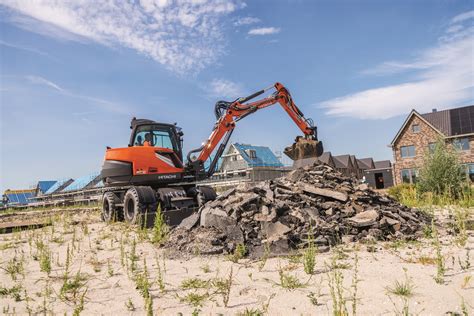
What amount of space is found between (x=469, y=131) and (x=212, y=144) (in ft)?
101

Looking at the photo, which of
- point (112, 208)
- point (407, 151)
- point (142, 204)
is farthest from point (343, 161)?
point (142, 204)

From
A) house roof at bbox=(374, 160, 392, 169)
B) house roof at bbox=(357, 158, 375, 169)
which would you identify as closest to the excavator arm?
house roof at bbox=(357, 158, 375, 169)

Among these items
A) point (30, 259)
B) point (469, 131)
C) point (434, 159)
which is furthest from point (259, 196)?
point (469, 131)

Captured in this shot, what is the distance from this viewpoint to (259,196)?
285 inches

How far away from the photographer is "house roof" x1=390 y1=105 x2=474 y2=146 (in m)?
32.4

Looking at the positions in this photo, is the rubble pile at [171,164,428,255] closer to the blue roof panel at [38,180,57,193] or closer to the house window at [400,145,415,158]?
the house window at [400,145,415,158]

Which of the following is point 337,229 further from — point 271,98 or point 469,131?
point 469,131

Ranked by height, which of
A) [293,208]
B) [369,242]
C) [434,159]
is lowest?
[369,242]

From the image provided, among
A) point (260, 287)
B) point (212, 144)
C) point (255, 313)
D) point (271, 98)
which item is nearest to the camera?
point (255, 313)

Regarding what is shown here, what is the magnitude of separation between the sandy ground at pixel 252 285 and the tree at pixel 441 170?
36.1 ft

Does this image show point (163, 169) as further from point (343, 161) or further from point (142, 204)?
point (343, 161)

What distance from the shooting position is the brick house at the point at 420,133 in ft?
107

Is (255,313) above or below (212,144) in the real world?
below

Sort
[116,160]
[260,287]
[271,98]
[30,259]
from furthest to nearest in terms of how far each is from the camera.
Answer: [271,98] < [116,160] < [30,259] < [260,287]
